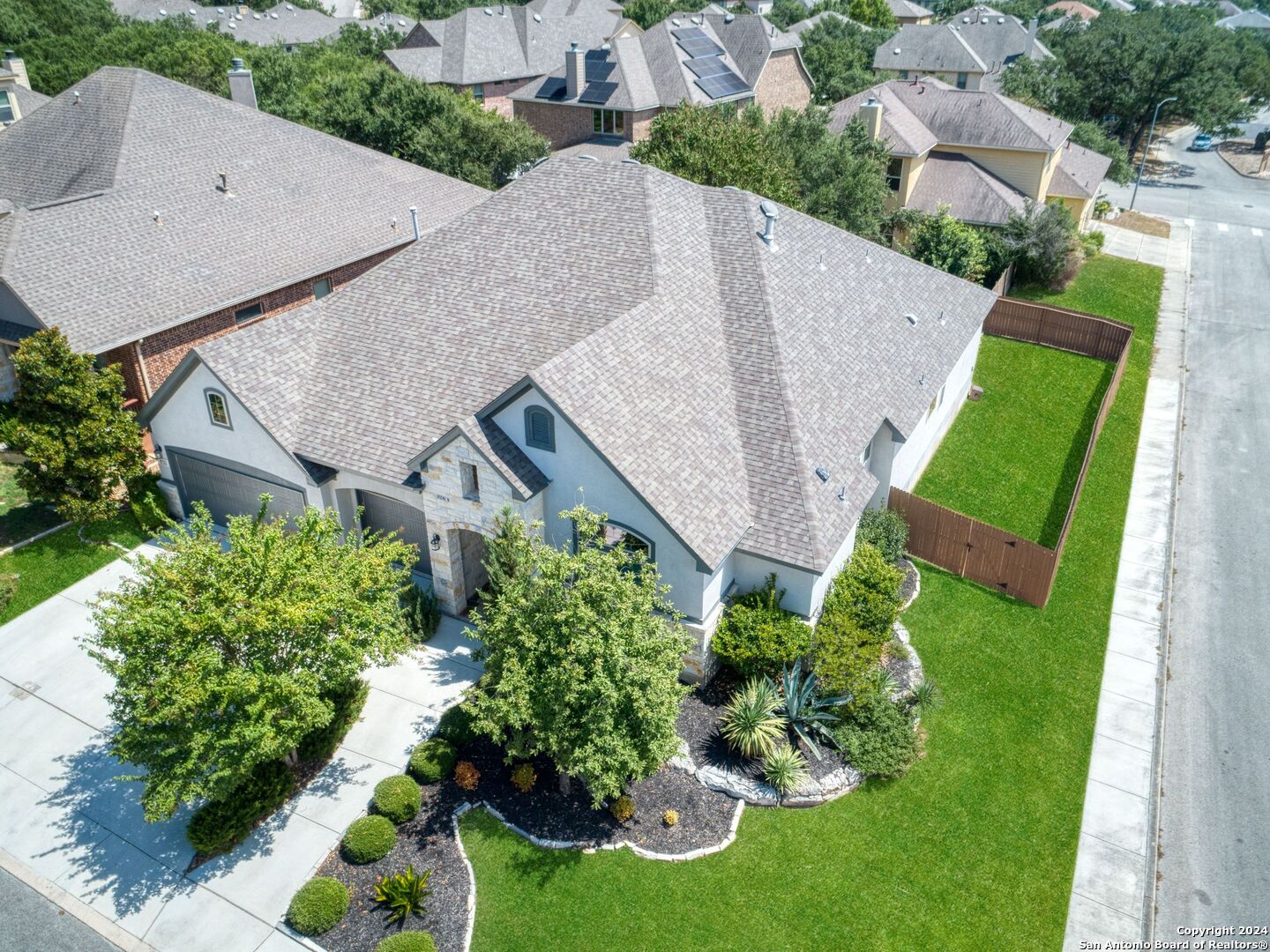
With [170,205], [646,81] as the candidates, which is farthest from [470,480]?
[646,81]

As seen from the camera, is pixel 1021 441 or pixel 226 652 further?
pixel 1021 441

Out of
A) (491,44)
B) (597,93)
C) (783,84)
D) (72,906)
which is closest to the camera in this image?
(72,906)

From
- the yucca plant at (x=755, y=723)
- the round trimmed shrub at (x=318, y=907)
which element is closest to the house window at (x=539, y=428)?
the yucca plant at (x=755, y=723)

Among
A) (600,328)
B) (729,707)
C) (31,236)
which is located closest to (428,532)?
(600,328)

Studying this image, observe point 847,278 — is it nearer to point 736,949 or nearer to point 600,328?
point 600,328

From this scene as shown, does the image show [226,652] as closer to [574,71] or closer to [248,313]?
[248,313]

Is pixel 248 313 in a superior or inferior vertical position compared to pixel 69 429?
inferior
